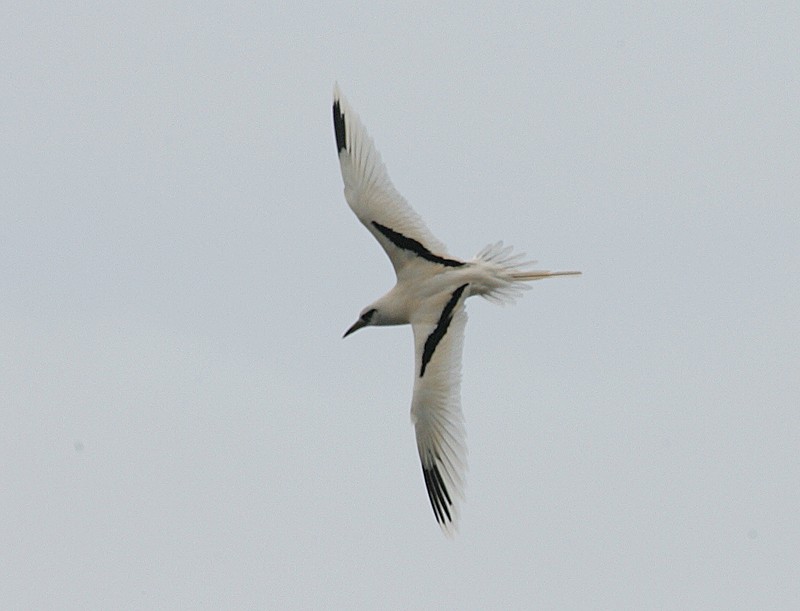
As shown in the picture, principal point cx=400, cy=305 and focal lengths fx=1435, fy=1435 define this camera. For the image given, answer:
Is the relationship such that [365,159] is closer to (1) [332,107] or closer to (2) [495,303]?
(1) [332,107]

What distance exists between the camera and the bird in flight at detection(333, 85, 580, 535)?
20281mm

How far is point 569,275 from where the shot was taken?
776 inches

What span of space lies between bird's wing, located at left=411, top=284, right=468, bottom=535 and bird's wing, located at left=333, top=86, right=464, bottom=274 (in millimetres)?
772

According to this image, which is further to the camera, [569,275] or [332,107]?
[332,107]

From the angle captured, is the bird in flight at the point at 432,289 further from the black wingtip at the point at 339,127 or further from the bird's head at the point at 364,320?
the bird's head at the point at 364,320

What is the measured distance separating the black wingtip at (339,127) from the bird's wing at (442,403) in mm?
2649

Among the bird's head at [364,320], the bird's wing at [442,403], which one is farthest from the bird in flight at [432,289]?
the bird's head at [364,320]

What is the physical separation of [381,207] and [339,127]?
1.36 meters

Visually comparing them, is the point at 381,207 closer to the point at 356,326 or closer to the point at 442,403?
the point at 356,326

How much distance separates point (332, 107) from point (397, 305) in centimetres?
306

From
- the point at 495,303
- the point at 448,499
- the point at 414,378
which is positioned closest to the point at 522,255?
the point at 495,303

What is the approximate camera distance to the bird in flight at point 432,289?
20281 millimetres

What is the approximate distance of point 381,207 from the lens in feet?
67.3

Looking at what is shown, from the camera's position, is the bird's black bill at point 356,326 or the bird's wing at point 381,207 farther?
the bird's black bill at point 356,326
